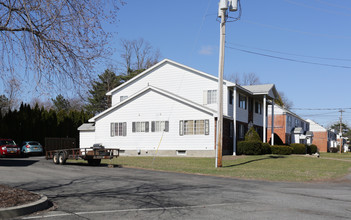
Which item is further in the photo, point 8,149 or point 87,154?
point 8,149

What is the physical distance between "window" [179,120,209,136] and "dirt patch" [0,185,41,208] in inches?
905

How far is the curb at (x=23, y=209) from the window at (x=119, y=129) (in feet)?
89.4

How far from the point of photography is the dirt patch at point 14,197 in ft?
28.2

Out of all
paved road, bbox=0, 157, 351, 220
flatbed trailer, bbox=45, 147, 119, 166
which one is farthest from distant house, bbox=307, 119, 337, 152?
paved road, bbox=0, 157, 351, 220

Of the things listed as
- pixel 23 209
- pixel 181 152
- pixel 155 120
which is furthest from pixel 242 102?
pixel 23 209

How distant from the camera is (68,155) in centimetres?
2338

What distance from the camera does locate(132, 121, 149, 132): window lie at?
35156 mm

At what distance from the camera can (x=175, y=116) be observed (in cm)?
3381

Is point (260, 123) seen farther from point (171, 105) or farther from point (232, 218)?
point (232, 218)

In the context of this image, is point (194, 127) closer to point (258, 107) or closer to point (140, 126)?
point (140, 126)

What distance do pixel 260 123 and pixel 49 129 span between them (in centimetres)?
2389

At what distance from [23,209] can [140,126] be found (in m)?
27.3

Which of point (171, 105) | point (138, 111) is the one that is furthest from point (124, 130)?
point (171, 105)

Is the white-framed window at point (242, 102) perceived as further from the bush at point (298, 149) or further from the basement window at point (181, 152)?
the bush at point (298, 149)
